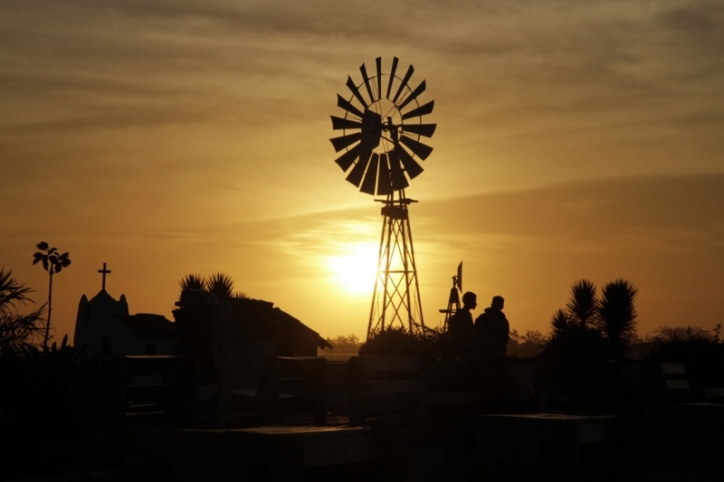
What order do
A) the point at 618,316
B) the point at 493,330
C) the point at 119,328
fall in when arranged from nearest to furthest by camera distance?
the point at 493,330
the point at 618,316
the point at 119,328

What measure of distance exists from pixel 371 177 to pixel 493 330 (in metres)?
23.6

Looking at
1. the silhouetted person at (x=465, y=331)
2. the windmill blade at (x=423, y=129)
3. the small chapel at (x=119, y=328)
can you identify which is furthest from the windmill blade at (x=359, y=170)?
the silhouetted person at (x=465, y=331)

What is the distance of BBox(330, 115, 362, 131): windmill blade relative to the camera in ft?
131

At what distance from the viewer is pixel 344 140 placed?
39.7 m

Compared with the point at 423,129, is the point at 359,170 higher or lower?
lower

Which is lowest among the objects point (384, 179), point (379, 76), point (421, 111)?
point (384, 179)

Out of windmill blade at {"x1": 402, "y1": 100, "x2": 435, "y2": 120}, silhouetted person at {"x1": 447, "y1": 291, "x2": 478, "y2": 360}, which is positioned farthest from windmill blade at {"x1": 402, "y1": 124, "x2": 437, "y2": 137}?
silhouetted person at {"x1": 447, "y1": 291, "x2": 478, "y2": 360}

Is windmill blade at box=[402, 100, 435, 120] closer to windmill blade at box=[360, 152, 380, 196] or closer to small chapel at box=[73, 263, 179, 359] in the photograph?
windmill blade at box=[360, 152, 380, 196]

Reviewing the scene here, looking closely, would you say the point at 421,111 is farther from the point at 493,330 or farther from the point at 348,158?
the point at 493,330

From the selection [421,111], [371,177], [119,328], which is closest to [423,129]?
[421,111]

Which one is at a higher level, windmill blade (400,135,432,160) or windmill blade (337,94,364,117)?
windmill blade (337,94,364,117)

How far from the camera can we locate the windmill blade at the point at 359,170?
39219 millimetres

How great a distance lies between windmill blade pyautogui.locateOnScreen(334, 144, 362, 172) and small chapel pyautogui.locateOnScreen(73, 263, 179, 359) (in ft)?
41.6

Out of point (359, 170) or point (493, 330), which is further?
point (359, 170)
